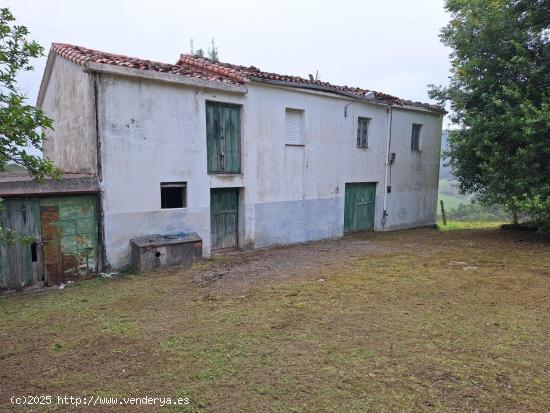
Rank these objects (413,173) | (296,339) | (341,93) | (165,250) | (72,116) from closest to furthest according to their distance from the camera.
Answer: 1. (296,339)
2. (165,250)
3. (72,116)
4. (341,93)
5. (413,173)

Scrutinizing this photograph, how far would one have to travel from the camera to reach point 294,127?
12648 mm

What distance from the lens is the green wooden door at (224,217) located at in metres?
11.2

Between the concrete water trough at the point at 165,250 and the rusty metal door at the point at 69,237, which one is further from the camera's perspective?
the concrete water trough at the point at 165,250

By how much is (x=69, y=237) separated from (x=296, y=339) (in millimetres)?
5869

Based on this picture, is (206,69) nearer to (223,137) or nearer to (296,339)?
(223,137)

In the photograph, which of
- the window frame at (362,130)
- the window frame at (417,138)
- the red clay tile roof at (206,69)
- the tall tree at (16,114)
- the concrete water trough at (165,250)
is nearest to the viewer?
the tall tree at (16,114)

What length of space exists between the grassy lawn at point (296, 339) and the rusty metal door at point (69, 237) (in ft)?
1.44

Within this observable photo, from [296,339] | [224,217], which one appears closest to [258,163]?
[224,217]

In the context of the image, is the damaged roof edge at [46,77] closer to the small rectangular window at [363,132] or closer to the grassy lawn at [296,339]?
the grassy lawn at [296,339]

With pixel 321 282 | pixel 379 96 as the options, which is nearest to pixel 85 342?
pixel 321 282

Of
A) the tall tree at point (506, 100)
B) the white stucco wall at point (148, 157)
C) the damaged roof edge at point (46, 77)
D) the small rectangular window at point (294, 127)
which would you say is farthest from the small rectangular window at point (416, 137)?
the damaged roof edge at point (46, 77)

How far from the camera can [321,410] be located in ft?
11.9

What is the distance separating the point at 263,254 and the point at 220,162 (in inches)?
114

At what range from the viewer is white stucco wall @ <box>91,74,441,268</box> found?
9.07 m
